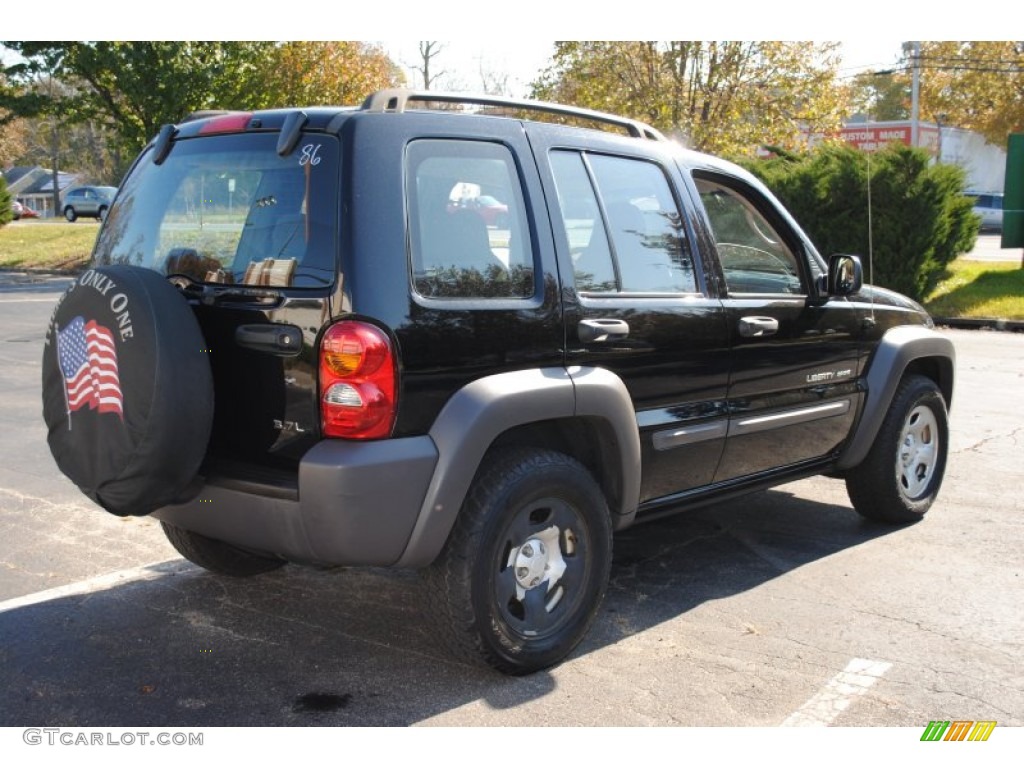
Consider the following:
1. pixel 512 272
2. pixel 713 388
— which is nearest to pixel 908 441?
pixel 713 388

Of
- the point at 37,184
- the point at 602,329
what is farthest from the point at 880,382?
the point at 37,184

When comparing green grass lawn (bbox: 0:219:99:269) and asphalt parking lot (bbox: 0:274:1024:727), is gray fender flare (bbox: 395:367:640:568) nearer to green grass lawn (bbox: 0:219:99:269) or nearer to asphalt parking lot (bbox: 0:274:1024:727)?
asphalt parking lot (bbox: 0:274:1024:727)

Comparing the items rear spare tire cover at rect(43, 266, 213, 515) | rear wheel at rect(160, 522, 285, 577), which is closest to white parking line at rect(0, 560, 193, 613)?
rear wheel at rect(160, 522, 285, 577)

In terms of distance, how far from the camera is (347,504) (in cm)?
328

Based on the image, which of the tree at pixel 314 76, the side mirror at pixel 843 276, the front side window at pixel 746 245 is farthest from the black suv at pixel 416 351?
the tree at pixel 314 76

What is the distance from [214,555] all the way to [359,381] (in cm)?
166

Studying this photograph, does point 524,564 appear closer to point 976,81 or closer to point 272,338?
point 272,338

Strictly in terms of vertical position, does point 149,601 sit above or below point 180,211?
below

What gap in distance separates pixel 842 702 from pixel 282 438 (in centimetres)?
206

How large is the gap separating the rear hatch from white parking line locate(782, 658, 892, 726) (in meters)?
1.84

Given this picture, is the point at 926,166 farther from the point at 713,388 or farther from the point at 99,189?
the point at 99,189

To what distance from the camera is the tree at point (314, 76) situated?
88.2 feet


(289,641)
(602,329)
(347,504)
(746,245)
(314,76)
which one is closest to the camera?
(347,504)

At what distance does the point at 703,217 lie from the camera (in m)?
4.65
